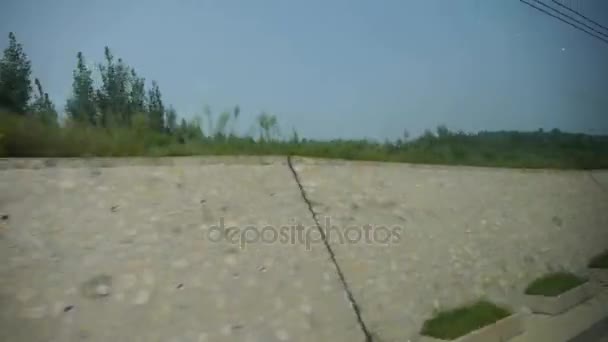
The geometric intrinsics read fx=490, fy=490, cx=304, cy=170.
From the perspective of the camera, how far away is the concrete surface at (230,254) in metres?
3.75

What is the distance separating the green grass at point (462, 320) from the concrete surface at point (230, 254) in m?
0.16

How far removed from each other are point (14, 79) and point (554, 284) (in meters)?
7.61

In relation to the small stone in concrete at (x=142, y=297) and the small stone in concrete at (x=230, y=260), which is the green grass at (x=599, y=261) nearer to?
the small stone in concrete at (x=230, y=260)

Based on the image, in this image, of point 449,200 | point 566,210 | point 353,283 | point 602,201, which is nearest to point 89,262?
point 353,283

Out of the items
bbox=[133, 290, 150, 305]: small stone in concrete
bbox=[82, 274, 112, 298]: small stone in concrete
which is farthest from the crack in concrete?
bbox=[82, 274, 112, 298]: small stone in concrete

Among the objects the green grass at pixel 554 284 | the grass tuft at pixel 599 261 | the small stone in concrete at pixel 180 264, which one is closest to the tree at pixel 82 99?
the small stone in concrete at pixel 180 264

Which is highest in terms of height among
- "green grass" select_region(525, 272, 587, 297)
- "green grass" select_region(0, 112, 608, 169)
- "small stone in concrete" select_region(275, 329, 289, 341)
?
"green grass" select_region(0, 112, 608, 169)

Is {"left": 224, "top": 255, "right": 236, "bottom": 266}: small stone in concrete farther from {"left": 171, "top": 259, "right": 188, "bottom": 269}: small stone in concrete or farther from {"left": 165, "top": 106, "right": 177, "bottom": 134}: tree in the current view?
{"left": 165, "top": 106, "right": 177, "bottom": 134}: tree

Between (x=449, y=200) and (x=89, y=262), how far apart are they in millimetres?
5615

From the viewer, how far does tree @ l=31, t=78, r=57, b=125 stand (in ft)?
17.7

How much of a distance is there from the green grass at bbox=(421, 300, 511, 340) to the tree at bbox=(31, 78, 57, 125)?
4716mm

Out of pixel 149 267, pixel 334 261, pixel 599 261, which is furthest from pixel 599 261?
pixel 149 267

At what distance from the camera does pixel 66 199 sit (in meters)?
4.34

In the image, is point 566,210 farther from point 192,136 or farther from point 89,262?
point 89,262
